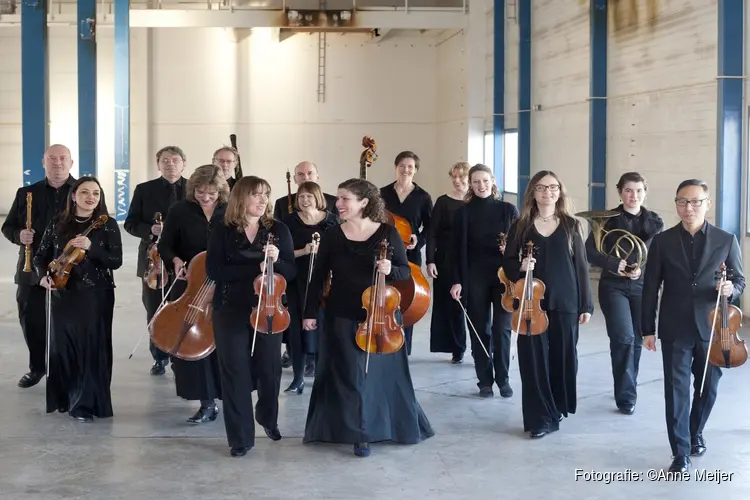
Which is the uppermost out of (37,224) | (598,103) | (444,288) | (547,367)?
(598,103)

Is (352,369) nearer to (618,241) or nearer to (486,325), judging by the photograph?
(486,325)

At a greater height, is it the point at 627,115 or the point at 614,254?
the point at 627,115

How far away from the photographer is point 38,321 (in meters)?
7.18

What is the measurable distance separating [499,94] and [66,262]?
14.3m

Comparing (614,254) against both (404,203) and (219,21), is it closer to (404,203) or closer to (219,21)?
(404,203)

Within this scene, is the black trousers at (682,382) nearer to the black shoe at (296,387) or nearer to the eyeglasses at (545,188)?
the eyeglasses at (545,188)

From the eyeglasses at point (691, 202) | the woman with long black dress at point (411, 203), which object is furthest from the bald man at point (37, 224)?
the eyeglasses at point (691, 202)

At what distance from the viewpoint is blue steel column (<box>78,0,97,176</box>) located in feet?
58.2

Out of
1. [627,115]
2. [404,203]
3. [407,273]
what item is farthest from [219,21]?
[407,273]

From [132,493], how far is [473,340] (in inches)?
113

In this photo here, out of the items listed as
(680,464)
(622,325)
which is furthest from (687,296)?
(622,325)

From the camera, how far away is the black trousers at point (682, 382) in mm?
5273

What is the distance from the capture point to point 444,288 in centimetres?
809

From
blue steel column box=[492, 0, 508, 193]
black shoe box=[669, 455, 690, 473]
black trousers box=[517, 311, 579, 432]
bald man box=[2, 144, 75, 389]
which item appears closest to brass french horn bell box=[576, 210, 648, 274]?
black trousers box=[517, 311, 579, 432]
